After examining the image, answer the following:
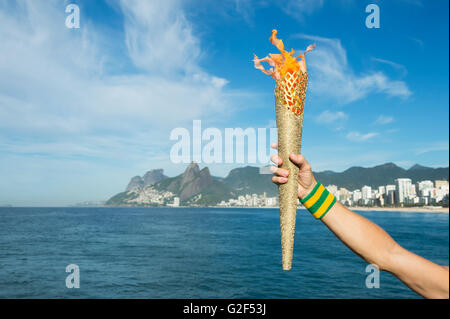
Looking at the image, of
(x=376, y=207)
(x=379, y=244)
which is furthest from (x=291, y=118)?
(x=376, y=207)

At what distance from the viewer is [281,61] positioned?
81.5 inches

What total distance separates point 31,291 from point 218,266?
16875mm

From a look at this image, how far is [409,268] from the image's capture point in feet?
5.91

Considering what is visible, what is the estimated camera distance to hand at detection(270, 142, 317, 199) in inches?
77.7

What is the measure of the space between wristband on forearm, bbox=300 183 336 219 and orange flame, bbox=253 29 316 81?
79 cm

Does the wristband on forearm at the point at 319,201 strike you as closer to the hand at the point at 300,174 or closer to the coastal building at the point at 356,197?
the hand at the point at 300,174

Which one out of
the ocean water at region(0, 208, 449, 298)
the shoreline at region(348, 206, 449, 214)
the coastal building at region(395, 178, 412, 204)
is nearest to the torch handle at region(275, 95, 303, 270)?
the ocean water at region(0, 208, 449, 298)

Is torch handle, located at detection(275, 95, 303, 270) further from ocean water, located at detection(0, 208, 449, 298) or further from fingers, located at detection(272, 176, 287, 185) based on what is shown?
ocean water, located at detection(0, 208, 449, 298)

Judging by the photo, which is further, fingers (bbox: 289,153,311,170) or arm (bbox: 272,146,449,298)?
fingers (bbox: 289,153,311,170)

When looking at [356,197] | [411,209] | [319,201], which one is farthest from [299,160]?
[356,197]

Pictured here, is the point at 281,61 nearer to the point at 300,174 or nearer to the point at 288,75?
the point at 288,75

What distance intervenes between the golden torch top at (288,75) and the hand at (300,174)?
306mm

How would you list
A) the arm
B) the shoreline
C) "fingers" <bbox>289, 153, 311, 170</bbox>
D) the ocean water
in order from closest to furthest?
the arm
"fingers" <bbox>289, 153, 311, 170</bbox>
the ocean water
the shoreline
